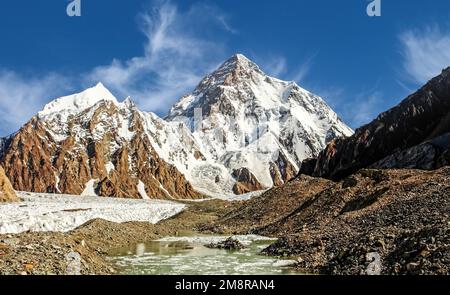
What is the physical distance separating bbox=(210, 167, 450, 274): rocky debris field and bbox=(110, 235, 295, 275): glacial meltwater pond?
1.90 metres

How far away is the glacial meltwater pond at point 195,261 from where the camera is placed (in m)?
27.4

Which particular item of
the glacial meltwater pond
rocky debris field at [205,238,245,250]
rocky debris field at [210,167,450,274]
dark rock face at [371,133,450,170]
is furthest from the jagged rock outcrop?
rocky debris field at [205,238,245,250]

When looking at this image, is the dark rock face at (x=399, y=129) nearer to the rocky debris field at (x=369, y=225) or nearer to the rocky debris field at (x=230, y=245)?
the rocky debris field at (x=369, y=225)

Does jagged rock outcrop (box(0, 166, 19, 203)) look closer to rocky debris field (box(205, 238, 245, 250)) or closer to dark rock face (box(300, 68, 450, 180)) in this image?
dark rock face (box(300, 68, 450, 180))

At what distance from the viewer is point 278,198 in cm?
6856

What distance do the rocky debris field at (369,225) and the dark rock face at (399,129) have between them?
40304 mm

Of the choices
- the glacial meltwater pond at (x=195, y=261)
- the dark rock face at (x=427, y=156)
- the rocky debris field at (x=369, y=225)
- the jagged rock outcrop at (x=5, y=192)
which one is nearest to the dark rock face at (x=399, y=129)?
the dark rock face at (x=427, y=156)

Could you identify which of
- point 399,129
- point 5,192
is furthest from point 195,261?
point 5,192

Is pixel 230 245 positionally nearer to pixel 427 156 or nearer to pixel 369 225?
pixel 369 225

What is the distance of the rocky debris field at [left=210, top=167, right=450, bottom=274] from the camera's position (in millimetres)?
22922

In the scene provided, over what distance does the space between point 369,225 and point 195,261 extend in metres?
12.1

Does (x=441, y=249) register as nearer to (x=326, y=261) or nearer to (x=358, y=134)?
(x=326, y=261)
